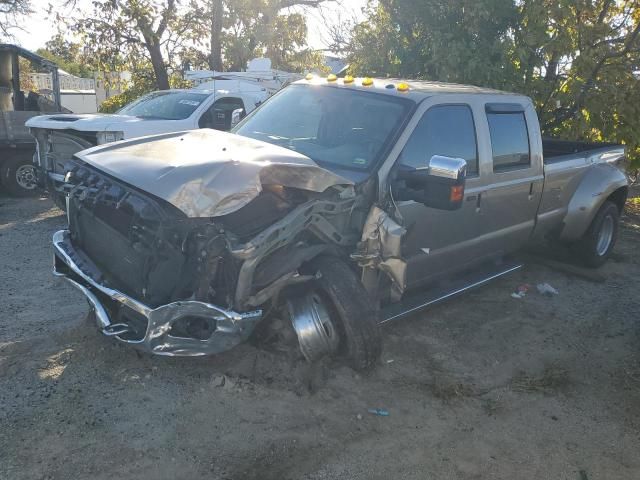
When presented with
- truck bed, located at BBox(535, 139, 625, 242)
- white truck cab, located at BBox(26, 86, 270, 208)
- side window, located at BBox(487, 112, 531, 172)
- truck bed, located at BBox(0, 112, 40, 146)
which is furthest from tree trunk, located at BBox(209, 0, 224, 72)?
side window, located at BBox(487, 112, 531, 172)

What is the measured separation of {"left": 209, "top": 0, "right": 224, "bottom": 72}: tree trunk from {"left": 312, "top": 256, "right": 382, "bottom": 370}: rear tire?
15.4 m

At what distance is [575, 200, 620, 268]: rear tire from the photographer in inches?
266

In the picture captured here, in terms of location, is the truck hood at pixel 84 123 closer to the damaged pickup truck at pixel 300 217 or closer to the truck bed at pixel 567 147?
the damaged pickup truck at pixel 300 217

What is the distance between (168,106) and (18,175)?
9.50 feet

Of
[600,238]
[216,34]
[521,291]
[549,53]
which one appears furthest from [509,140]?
[216,34]

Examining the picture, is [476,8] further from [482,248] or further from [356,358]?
[356,358]

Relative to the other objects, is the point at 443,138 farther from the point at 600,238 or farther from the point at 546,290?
the point at 600,238

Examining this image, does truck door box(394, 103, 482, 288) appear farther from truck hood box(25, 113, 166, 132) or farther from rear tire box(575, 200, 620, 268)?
truck hood box(25, 113, 166, 132)

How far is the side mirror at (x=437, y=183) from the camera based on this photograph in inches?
146

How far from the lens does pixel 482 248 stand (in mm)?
5305

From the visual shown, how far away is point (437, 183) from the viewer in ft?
12.8

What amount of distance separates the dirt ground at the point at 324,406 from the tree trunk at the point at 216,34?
552 inches

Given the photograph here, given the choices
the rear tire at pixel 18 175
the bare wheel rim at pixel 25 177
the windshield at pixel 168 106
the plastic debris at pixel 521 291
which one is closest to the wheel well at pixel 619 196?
the plastic debris at pixel 521 291

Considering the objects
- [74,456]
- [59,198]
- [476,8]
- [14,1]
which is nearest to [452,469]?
[74,456]
